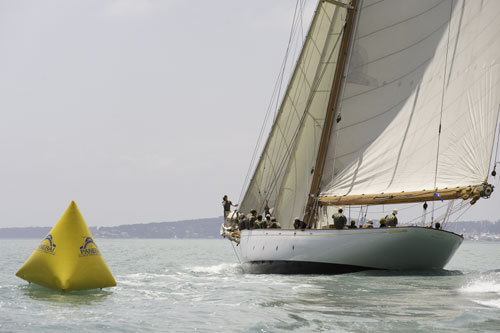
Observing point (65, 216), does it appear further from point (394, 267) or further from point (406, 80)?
point (406, 80)

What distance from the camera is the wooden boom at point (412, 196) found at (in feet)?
69.5

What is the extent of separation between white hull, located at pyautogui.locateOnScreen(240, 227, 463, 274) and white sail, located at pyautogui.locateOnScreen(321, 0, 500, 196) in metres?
2.06

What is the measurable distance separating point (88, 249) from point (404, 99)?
12.6m

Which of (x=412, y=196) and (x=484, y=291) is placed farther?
(x=412, y=196)

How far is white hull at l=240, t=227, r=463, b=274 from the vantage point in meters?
21.5

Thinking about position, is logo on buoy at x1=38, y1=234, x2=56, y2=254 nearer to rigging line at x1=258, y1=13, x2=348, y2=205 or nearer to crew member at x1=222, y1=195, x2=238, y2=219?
rigging line at x1=258, y1=13, x2=348, y2=205

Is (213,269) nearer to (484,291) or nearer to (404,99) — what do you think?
(404,99)

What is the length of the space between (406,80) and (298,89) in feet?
19.9

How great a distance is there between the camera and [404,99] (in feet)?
78.1

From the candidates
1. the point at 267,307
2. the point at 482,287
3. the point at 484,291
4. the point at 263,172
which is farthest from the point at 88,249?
the point at 263,172

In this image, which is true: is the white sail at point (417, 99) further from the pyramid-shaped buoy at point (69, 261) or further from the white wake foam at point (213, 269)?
the pyramid-shaped buoy at point (69, 261)

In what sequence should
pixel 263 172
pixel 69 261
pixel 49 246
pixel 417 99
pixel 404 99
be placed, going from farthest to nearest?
1. pixel 263 172
2. pixel 404 99
3. pixel 417 99
4. pixel 49 246
5. pixel 69 261

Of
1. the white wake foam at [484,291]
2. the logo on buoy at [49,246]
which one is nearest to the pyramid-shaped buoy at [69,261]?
the logo on buoy at [49,246]

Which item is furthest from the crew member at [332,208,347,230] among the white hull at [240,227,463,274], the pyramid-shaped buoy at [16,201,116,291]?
the pyramid-shaped buoy at [16,201,116,291]
